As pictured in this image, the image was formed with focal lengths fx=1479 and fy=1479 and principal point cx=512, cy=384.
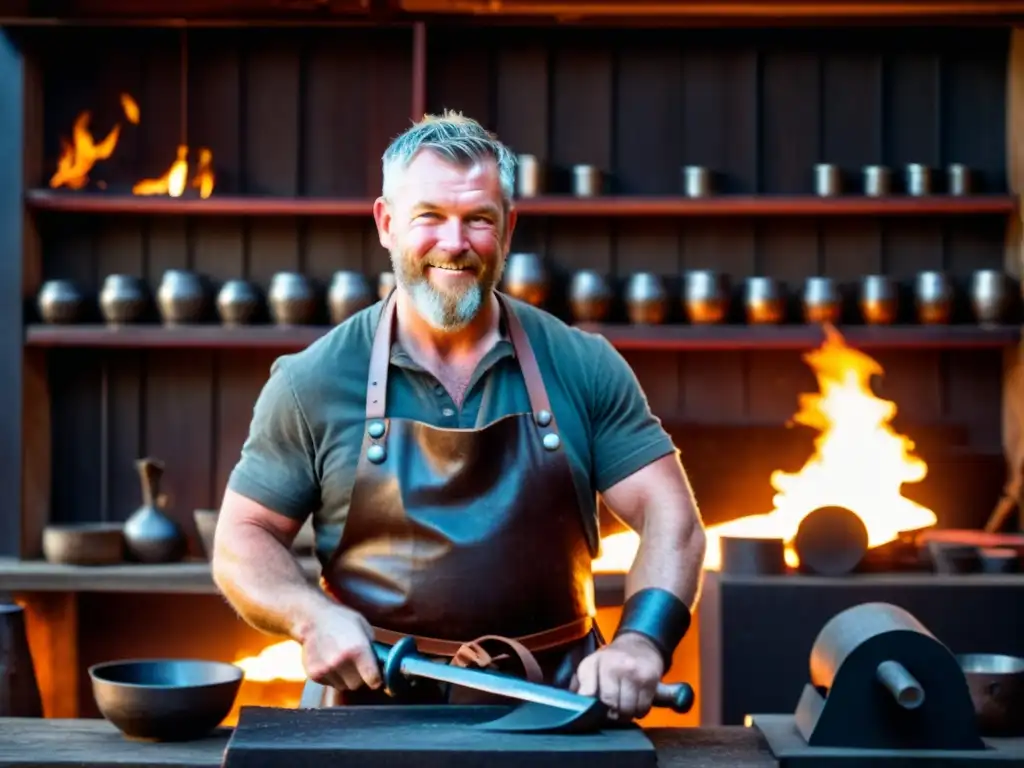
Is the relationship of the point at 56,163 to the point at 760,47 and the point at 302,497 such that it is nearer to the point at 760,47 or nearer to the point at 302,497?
the point at 760,47

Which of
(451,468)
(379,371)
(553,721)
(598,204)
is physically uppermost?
(598,204)

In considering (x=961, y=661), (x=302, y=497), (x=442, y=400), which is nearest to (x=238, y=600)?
(x=302, y=497)

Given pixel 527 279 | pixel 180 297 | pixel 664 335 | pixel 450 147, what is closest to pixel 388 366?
pixel 450 147

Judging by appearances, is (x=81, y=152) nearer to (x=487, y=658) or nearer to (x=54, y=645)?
(x=54, y=645)

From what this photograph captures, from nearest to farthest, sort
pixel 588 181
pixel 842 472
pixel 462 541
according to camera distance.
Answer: pixel 462 541 → pixel 842 472 → pixel 588 181

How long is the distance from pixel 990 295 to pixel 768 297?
70 centimetres

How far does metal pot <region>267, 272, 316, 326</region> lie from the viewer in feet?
15.5

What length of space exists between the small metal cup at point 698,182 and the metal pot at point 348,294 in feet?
3.56

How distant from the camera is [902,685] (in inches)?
75.6

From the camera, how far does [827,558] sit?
409 cm

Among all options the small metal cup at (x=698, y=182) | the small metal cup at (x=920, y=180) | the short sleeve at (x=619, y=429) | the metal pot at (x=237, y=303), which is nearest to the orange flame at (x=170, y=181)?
the metal pot at (x=237, y=303)

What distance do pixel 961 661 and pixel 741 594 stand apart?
1705mm

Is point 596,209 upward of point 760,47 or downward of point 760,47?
downward

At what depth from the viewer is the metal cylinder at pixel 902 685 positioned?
1.92m
